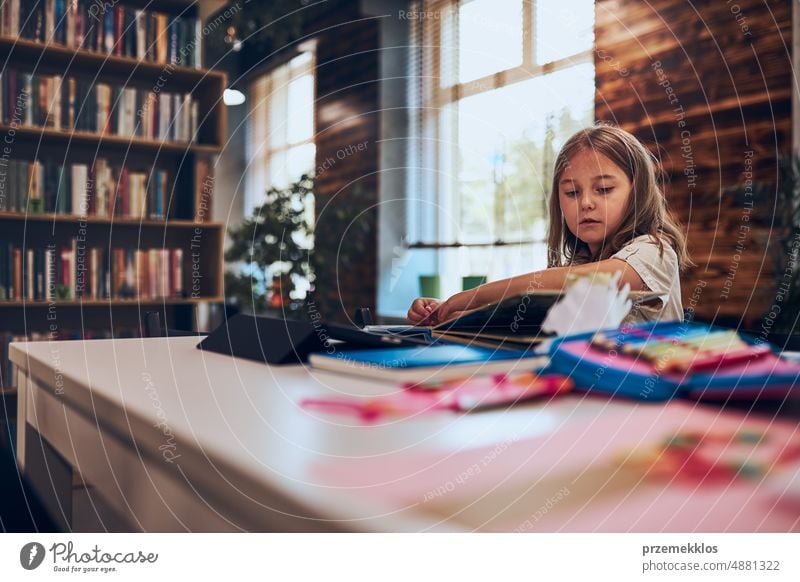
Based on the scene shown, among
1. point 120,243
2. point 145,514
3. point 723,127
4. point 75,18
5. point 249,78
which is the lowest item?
point 145,514

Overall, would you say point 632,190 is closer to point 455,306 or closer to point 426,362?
point 455,306

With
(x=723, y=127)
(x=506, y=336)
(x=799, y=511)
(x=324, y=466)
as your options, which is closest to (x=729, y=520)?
(x=799, y=511)

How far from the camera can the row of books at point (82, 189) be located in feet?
6.81

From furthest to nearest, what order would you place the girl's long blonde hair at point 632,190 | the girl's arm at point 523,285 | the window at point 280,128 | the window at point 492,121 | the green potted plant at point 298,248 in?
the window at point 280,128
the green potted plant at point 298,248
the window at point 492,121
the girl's long blonde hair at point 632,190
the girl's arm at point 523,285

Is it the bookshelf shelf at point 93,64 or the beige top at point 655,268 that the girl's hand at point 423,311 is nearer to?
the beige top at point 655,268

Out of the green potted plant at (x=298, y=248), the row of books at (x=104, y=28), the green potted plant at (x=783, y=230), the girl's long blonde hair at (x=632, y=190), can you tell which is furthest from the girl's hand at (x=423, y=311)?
the green potted plant at (x=298, y=248)

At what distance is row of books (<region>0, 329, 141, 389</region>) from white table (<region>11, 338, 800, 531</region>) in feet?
5.29

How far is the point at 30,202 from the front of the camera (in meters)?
2.11

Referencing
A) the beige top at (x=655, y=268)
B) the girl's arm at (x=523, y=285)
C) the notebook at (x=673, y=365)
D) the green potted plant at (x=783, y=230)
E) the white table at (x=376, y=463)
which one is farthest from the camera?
the green potted plant at (x=783, y=230)

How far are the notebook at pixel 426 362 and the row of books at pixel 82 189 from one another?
1726 millimetres

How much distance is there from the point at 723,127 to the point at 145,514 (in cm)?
229

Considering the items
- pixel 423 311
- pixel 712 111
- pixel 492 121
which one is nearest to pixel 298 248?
pixel 492 121

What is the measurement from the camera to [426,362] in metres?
0.45
